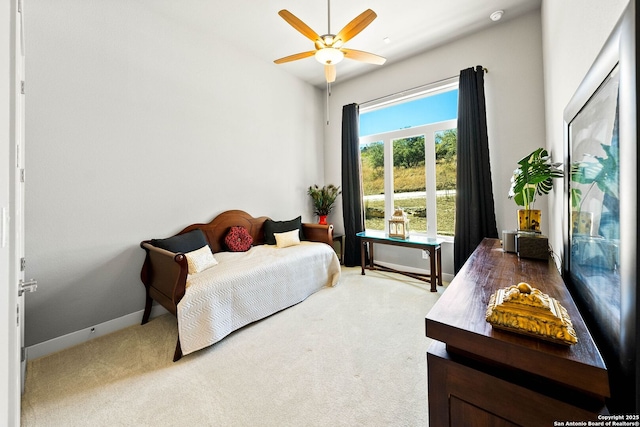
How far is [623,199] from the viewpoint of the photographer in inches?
22.5

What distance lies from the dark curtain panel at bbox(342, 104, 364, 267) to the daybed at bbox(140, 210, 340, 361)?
0.78 m

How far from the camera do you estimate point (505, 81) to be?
2.94 metres

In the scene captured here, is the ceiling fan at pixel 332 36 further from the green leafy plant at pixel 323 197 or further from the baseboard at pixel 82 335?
the baseboard at pixel 82 335

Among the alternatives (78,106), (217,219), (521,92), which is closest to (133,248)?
(217,219)

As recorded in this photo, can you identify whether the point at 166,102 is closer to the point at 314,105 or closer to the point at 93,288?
the point at 93,288

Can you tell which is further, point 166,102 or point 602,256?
point 166,102

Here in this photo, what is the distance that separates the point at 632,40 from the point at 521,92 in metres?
2.99

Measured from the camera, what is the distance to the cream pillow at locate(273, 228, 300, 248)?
3305 mm

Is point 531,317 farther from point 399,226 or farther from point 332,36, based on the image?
point 399,226

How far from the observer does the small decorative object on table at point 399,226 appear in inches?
135

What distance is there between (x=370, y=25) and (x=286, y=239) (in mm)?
2714

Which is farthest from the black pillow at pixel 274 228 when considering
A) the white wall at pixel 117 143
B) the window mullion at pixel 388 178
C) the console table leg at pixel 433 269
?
the console table leg at pixel 433 269

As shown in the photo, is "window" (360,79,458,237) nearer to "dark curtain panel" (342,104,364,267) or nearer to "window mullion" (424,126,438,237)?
"window mullion" (424,126,438,237)

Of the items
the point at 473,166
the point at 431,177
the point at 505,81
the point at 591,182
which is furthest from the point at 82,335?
the point at 505,81
